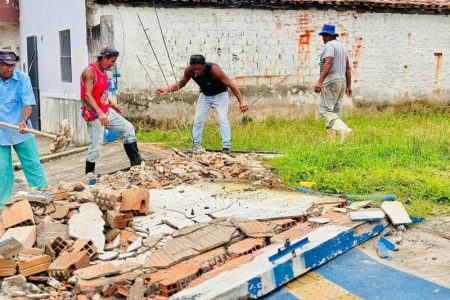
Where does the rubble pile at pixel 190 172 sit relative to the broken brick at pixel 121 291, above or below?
above

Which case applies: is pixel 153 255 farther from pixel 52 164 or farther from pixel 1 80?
pixel 52 164

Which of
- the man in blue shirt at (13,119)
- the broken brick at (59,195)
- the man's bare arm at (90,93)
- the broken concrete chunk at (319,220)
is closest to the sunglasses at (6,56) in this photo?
the man in blue shirt at (13,119)

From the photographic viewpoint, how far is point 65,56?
1276cm

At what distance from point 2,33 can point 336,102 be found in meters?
11.9

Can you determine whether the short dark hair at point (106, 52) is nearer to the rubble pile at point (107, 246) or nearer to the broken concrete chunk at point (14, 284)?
the rubble pile at point (107, 246)

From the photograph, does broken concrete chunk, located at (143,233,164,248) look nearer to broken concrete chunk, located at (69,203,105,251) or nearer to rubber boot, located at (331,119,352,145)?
broken concrete chunk, located at (69,203,105,251)

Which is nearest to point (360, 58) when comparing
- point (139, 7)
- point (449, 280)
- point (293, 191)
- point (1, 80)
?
point (139, 7)

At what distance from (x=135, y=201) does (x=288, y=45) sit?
28.1 feet

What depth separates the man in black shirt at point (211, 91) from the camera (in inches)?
332

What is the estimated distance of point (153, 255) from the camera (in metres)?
4.66

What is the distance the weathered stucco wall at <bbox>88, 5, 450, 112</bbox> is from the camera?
11.9 m

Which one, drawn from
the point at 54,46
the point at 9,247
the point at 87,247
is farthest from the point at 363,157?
the point at 54,46

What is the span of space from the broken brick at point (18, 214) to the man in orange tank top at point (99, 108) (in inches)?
83.6

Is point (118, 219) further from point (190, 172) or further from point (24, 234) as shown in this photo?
point (190, 172)
